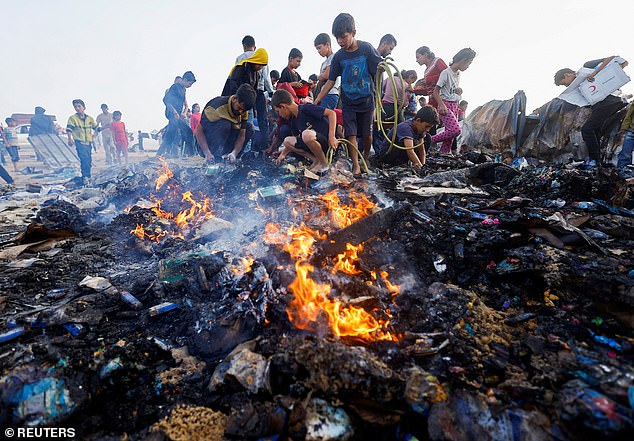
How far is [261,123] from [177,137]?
487cm

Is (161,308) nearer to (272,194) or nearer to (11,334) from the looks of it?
(11,334)

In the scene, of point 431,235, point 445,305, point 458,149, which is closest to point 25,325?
point 445,305

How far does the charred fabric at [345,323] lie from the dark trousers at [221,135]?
3.43 metres

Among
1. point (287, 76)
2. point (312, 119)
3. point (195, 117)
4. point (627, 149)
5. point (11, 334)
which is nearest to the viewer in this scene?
point (11, 334)

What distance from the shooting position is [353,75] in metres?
5.14

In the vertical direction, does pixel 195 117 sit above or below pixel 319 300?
above

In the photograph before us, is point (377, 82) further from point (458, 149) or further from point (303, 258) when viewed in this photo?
point (458, 149)

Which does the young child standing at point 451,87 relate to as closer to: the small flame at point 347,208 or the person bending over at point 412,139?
the person bending over at point 412,139

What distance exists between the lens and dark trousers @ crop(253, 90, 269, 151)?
7.14m

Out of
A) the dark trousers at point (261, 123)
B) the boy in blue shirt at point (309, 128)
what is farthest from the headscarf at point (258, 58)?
the boy in blue shirt at point (309, 128)

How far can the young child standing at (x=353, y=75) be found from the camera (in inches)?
189

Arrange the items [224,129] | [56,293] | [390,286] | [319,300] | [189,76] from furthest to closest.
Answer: [189,76] < [224,129] < [56,293] < [390,286] < [319,300]

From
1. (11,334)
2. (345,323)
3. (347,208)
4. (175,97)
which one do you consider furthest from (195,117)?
(345,323)

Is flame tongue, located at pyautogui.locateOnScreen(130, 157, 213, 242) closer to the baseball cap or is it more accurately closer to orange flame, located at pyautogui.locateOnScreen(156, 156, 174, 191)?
orange flame, located at pyautogui.locateOnScreen(156, 156, 174, 191)
